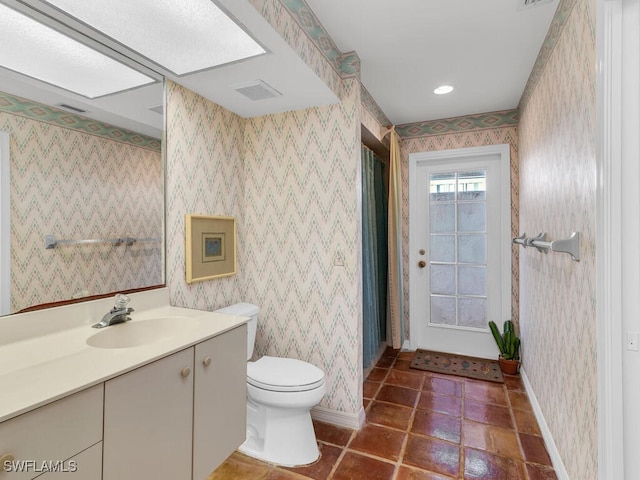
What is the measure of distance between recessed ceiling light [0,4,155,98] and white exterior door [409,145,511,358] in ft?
8.67

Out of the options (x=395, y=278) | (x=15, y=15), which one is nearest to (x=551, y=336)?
(x=395, y=278)

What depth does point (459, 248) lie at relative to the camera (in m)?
3.25

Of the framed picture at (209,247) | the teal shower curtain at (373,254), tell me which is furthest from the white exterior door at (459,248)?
the framed picture at (209,247)

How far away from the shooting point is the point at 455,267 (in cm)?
327

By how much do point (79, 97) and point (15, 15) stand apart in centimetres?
31

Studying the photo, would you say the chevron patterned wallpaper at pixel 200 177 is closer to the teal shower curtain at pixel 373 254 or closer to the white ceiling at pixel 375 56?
the white ceiling at pixel 375 56

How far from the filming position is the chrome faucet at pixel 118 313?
1383 millimetres

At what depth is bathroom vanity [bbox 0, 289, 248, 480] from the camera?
0.79 meters

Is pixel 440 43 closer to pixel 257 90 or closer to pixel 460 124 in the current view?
pixel 257 90

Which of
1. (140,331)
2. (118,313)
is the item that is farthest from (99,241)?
(140,331)

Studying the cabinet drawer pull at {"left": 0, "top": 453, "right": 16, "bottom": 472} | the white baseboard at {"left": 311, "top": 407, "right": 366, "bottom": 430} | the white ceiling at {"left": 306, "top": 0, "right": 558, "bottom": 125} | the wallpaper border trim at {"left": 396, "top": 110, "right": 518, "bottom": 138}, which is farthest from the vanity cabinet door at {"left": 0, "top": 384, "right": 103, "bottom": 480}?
the wallpaper border trim at {"left": 396, "top": 110, "right": 518, "bottom": 138}

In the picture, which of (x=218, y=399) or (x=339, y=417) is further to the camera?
(x=339, y=417)

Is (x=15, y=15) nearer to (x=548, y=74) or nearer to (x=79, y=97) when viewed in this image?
(x=79, y=97)

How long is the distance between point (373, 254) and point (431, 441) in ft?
4.65
